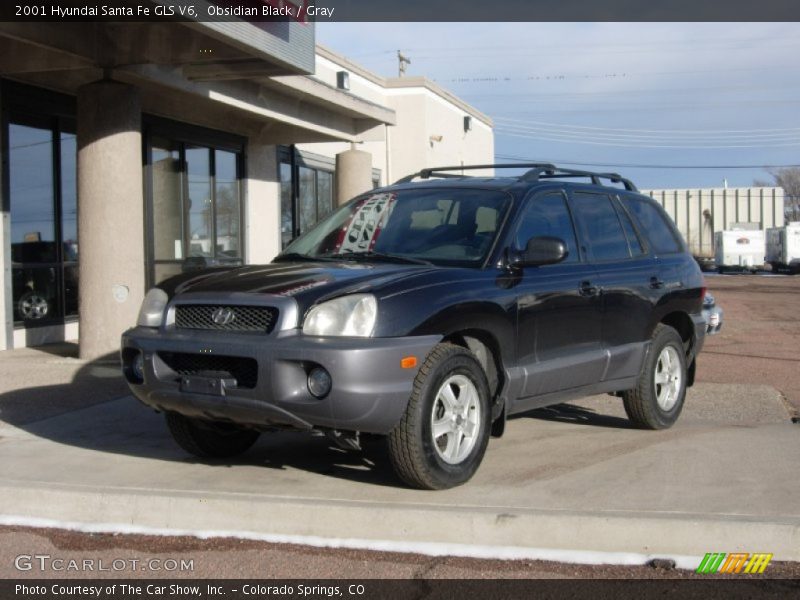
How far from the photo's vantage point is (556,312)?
6336mm

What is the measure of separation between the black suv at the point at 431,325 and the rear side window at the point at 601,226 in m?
→ 0.02

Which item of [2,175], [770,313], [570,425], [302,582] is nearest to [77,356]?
[2,175]

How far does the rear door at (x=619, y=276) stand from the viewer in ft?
22.6

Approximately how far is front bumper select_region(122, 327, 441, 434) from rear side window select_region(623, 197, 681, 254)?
3.03 meters

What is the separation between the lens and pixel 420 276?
548 centimetres

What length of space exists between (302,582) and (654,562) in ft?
5.31

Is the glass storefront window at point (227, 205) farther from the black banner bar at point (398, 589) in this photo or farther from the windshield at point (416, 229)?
the black banner bar at point (398, 589)

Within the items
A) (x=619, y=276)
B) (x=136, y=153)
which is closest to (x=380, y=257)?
(x=619, y=276)

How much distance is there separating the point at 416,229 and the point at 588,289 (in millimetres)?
Result: 1258

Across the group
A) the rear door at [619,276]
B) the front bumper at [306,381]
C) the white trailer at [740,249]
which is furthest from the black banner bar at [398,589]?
the white trailer at [740,249]

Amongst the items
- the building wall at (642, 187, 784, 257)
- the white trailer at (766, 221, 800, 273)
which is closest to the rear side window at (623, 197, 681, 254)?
the white trailer at (766, 221, 800, 273)

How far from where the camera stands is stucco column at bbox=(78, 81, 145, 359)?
10.9 meters

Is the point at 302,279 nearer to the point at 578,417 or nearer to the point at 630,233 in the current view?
the point at 630,233

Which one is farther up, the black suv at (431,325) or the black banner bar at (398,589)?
the black suv at (431,325)
